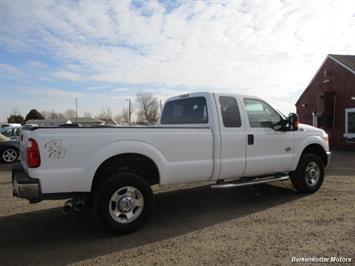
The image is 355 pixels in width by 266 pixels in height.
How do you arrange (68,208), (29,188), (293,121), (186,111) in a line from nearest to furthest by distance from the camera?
(29,188) < (68,208) < (186,111) < (293,121)

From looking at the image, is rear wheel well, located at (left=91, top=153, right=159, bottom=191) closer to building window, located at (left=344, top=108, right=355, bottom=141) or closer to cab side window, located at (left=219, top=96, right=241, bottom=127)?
cab side window, located at (left=219, top=96, right=241, bottom=127)

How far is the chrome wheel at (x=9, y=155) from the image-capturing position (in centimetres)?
1439

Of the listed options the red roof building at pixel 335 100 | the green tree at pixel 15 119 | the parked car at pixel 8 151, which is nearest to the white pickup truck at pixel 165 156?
the parked car at pixel 8 151

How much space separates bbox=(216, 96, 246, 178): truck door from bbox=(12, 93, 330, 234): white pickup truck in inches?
0.7

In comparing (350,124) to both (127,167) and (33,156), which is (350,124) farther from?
(33,156)

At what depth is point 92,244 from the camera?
471 cm

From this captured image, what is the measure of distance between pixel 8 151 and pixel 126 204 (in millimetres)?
11386

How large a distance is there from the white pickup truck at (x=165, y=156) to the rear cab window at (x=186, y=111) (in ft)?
0.06

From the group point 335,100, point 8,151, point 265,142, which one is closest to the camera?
point 265,142

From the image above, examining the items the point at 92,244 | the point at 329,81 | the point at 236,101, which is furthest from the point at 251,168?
the point at 329,81

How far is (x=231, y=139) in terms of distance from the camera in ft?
19.7

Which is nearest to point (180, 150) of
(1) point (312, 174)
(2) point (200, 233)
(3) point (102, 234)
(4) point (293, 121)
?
(2) point (200, 233)

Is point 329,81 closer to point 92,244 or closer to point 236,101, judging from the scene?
point 236,101

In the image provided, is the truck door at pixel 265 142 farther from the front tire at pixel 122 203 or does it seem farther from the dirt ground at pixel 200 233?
the front tire at pixel 122 203
